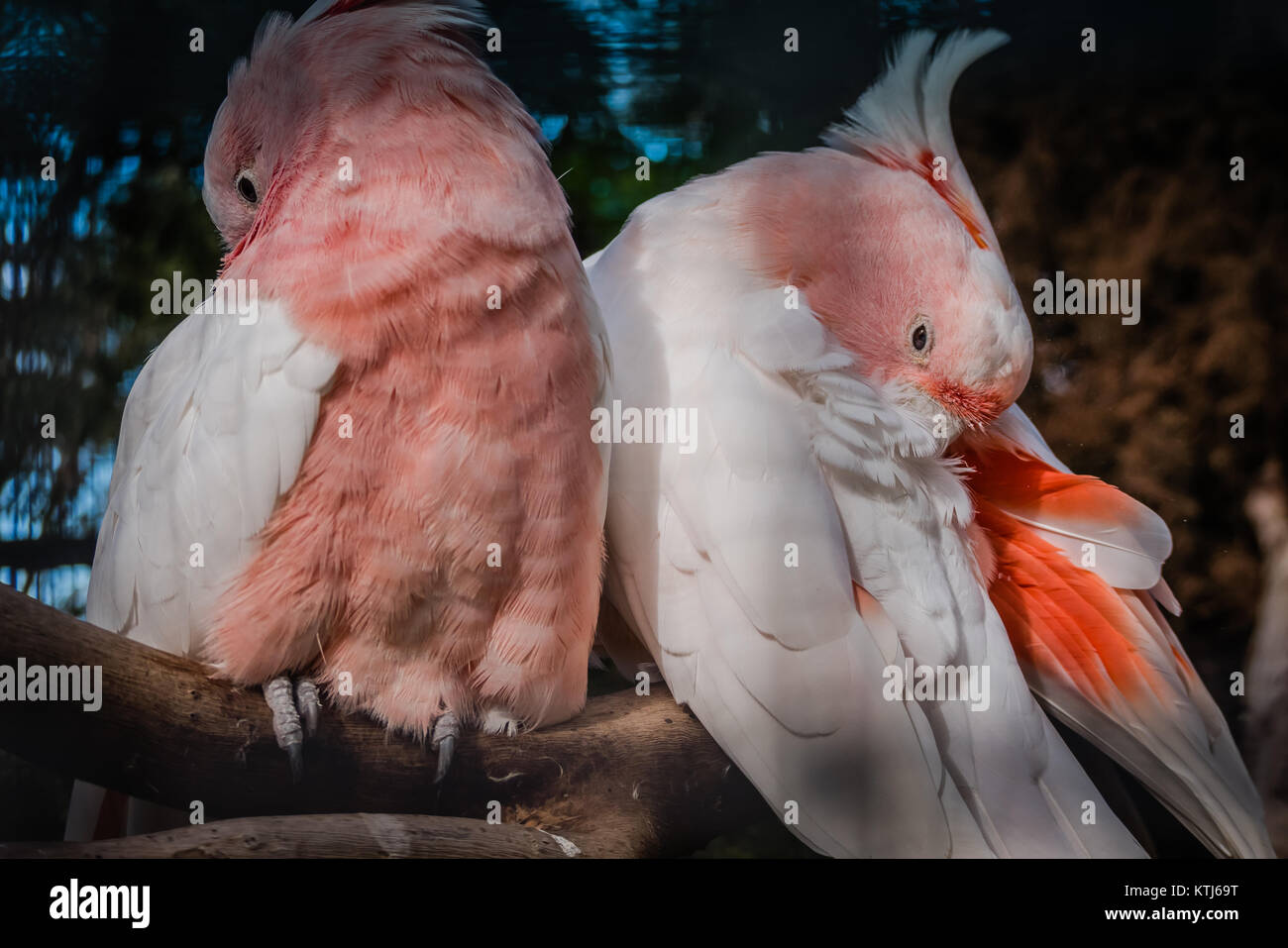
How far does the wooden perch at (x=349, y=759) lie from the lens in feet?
4.00

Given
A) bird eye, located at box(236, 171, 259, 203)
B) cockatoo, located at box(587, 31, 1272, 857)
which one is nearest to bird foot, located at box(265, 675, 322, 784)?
cockatoo, located at box(587, 31, 1272, 857)

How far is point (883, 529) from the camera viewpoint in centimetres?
140

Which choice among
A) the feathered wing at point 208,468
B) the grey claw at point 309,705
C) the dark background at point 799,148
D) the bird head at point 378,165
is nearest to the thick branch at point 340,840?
the grey claw at point 309,705

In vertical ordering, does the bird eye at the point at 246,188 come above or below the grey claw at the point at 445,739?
above

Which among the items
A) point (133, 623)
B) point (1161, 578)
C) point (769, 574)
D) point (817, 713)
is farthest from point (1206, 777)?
point (133, 623)

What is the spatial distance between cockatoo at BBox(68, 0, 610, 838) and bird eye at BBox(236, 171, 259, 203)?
0.18 ft

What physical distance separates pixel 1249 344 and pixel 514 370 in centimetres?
124

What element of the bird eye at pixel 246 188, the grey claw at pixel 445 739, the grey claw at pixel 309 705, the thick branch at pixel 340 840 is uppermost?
the bird eye at pixel 246 188

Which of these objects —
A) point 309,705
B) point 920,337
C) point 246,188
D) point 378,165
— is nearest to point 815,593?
point 920,337

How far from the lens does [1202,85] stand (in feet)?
5.34

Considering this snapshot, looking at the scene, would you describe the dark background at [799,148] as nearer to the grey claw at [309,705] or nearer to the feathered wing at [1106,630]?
the feathered wing at [1106,630]

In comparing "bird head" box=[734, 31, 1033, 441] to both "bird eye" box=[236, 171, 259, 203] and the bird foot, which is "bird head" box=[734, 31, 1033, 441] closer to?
"bird eye" box=[236, 171, 259, 203]

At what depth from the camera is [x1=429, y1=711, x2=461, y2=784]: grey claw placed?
1.30 meters

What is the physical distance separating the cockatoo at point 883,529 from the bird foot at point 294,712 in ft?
1.47
